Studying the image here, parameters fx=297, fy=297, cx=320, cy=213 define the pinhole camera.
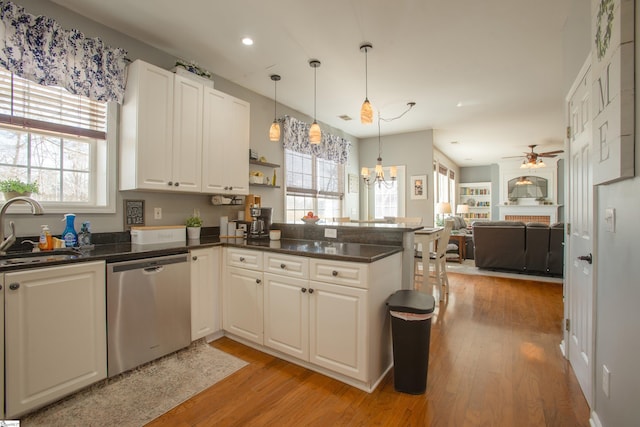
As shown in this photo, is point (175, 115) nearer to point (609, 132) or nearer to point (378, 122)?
point (609, 132)

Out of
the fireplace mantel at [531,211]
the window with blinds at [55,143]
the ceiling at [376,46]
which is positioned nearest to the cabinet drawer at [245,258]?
the window with blinds at [55,143]

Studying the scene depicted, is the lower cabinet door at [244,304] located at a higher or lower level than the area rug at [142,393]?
higher

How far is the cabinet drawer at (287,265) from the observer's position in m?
2.24

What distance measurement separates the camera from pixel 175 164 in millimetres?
2846

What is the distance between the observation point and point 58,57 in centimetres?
230

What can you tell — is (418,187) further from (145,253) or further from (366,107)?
(145,253)

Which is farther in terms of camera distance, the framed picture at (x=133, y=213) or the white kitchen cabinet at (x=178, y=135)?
the framed picture at (x=133, y=213)

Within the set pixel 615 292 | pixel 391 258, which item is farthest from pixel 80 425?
pixel 615 292

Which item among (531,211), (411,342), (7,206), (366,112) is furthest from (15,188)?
(531,211)

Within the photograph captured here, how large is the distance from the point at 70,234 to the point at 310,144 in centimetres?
375

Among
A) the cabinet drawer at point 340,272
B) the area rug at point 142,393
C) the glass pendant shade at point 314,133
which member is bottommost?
the area rug at point 142,393

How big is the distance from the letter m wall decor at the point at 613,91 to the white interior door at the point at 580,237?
1.43 feet

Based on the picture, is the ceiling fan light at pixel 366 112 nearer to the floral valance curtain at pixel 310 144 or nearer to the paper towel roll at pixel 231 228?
the paper towel roll at pixel 231 228

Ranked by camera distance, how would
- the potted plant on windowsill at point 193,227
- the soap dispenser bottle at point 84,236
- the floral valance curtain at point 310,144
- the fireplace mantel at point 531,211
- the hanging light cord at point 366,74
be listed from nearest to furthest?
1. the soap dispenser bottle at point 84,236
2. the potted plant on windowsill at point 193,227
3. the hanging light cord at point 366,74
4. the floral valance curtain at point 310,144
5. the fireplace mantel at point 531,211
